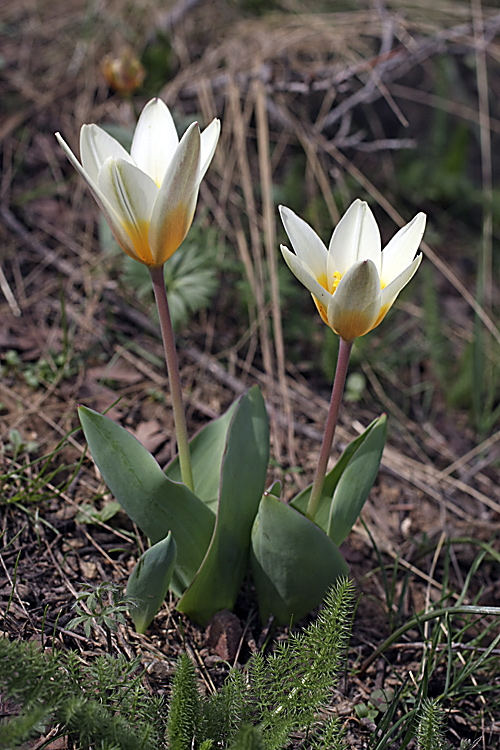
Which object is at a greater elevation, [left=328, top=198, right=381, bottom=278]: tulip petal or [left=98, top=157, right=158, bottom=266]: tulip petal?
[left=98, top=157, right=158, bottom=266]: tulip petal

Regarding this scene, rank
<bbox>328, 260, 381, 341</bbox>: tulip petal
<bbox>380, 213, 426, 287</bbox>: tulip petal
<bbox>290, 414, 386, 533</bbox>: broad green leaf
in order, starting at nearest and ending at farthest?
<bbox>328, 260, 381, 341</bbox>: tulip petal → <bbox>380, 213, 426, 287</bbox>: tulip petal → <bbox>290, 414, 386, 533</bbox>: broad green leaf

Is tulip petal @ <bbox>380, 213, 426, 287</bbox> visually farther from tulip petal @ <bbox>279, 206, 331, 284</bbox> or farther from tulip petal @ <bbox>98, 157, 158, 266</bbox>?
tulip petal @ <bbox>98, 157, 158, 266</bbox>

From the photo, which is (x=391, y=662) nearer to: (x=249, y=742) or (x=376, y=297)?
(x=249, y=742)

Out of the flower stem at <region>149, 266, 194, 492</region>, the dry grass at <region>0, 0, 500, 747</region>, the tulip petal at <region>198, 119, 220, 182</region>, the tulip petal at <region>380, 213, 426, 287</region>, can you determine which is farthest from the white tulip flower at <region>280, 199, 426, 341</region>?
the dry grass at <region>0, 0, 500, 747</region>

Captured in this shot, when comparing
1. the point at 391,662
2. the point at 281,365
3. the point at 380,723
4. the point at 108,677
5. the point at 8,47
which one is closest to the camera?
the point at 108,677

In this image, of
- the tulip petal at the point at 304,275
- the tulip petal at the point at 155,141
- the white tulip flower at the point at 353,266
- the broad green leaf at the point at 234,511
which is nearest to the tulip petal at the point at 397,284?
the white tulip flower at the point at 353,266

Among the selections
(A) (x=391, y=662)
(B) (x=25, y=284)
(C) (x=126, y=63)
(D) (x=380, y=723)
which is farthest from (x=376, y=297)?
(C) (x=126, y=63)

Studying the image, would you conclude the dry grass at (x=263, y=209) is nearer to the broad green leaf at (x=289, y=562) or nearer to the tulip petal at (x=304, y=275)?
the broad green leaf at (x=289, y=562)
